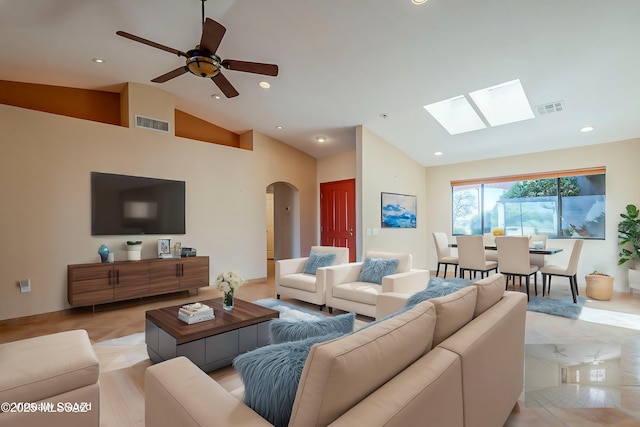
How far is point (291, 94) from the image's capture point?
4629mm

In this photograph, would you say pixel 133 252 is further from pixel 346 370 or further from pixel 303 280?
pixel 346 370

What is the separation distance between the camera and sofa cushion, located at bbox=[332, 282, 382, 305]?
3.50 meters

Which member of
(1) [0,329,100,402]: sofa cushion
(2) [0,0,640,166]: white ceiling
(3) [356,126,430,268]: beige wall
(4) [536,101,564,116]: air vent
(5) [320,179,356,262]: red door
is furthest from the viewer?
(5) [320,179,356,262]: red door

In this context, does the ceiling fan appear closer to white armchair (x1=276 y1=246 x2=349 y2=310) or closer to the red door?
white armchair (x1=276 y1=246 x2=349 y2=310)

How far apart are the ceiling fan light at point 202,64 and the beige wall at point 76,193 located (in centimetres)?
253

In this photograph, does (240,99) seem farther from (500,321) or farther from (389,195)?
(500,321)

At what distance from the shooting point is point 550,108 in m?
4.36

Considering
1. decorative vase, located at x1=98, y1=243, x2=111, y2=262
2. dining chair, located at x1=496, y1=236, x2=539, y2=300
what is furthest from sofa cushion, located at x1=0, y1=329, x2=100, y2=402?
dining chair, located at x1=496, y1=236, x2=539, y2=300

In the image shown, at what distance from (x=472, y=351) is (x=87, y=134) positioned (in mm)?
5233

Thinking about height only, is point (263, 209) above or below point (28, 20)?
below

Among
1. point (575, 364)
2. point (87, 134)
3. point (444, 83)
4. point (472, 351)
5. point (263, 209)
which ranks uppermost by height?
point (444, 83)

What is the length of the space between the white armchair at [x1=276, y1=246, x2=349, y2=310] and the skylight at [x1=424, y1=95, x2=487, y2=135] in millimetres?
2857

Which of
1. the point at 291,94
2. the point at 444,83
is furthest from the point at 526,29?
the point at 291,94

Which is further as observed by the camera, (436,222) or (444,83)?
(436,222)
